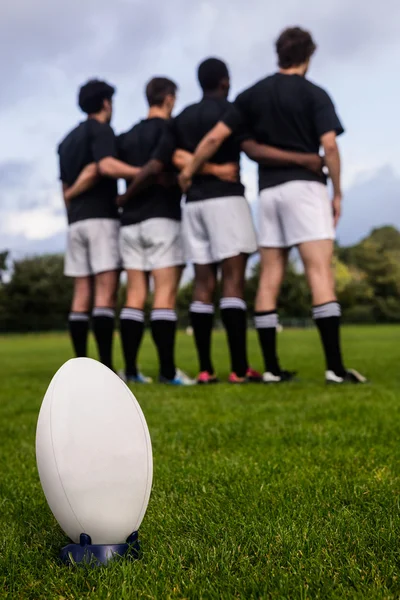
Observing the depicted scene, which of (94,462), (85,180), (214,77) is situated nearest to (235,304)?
(85,180)

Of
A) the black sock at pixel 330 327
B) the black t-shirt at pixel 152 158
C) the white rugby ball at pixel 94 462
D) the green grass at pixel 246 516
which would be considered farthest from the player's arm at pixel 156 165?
the white rugby ball at pixel 94 462

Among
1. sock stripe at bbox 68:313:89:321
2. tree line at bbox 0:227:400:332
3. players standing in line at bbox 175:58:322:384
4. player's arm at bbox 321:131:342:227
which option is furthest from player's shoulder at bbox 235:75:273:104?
tree line at bbox 0:227:400:332

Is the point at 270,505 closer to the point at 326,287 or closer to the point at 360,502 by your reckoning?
the point at 360,502

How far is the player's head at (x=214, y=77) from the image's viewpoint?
577 centimetres

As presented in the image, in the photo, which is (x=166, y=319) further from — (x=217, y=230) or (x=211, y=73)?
(x=211, y=73)

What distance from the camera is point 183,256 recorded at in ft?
19.3

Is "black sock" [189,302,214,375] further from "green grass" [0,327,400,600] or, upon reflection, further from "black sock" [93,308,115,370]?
"green grass" [0,327,400,600]

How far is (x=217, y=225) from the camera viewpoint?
550cm

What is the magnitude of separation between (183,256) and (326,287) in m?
1.43

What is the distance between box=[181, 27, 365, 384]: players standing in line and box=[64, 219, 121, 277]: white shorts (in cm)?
106

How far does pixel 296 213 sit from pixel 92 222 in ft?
6.94

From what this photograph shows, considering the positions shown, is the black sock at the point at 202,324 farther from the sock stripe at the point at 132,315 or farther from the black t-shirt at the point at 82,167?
the black t-shirt at the point at 82,167

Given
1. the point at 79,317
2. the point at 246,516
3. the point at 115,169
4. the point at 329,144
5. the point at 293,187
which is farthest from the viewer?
the point at 79,317

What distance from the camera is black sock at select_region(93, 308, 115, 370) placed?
6227 mm
